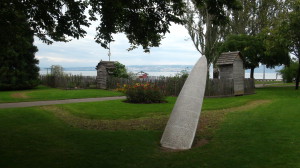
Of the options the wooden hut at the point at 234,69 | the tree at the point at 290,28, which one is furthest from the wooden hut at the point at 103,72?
the tree at the point at 290,28

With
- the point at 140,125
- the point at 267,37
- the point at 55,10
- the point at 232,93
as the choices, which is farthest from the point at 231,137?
the point at 267,37

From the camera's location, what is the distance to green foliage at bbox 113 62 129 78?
29905mm

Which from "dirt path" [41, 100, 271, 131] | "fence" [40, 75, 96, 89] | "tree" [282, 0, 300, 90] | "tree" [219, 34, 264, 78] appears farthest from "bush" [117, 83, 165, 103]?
"tree" [219, 34, 264, 78]

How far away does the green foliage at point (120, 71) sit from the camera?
98.1 feet

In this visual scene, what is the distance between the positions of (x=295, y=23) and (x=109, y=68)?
17611mm

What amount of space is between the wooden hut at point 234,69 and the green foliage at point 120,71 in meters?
10.3

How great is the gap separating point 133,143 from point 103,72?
72.7 ft

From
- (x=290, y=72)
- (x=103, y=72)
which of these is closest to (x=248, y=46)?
(x=103, y=72)

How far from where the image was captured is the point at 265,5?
129 ft

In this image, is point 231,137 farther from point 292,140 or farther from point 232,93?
point 232,93

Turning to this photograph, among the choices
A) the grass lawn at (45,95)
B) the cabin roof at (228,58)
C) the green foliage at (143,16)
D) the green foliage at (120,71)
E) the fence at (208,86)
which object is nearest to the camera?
the green foliage at (143,16)

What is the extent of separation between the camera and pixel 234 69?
2328cm

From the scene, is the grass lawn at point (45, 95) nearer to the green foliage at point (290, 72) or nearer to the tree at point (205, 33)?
the tree at point (205, 33)

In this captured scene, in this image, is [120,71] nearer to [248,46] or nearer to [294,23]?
[248,46]
